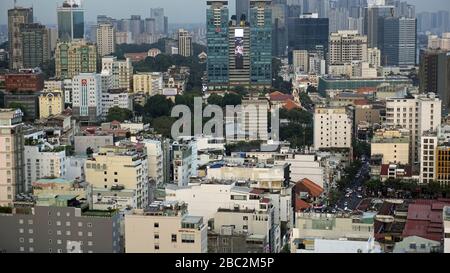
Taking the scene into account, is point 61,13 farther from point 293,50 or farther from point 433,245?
point 433,245

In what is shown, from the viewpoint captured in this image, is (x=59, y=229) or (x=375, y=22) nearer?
(x=59, y=229)

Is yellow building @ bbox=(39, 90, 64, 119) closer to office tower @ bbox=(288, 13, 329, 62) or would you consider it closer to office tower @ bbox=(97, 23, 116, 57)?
office tower @ bbox=(97, 23, 116, 57)

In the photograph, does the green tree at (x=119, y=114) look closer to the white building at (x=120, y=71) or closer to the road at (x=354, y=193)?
the white building at (x=120, y=71)

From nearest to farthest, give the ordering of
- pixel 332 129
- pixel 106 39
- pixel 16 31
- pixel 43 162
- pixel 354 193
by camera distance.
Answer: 1. pixel 43 162
2. pixel 354 193
3. pixel 332 129
4. pixel 16 31
5. pixel 106 39

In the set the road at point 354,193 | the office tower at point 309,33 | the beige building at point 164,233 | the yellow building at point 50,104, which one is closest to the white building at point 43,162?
the road at point 354,193

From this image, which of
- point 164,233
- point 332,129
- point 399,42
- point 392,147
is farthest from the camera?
point 399,42

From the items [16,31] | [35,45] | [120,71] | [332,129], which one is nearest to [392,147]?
[332,129]

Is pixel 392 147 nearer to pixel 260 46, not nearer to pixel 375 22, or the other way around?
pixel 260 46
